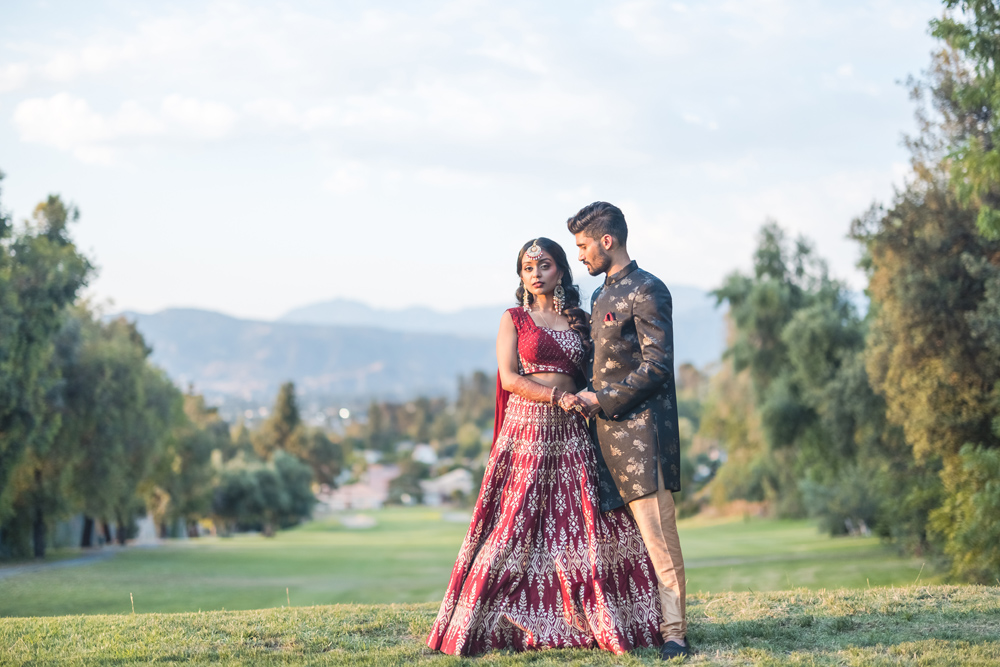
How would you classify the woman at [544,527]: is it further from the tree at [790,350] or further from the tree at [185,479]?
the tree at [185,479]

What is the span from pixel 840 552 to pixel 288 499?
127 ft

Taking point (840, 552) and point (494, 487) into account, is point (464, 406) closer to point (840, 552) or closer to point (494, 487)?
point (840, 552)

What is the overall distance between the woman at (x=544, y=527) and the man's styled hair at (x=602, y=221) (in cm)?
37

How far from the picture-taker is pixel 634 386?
5246 millimetres

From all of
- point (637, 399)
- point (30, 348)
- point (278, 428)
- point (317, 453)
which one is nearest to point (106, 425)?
point (30, 348)

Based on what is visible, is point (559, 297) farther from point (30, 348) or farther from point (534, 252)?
point (30, 348)

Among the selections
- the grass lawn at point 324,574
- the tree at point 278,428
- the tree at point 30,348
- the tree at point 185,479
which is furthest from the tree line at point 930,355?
the tree at point 278,428

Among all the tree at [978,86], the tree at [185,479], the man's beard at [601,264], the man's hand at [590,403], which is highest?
the tree at [978,86]

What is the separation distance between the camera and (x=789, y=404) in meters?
28.0

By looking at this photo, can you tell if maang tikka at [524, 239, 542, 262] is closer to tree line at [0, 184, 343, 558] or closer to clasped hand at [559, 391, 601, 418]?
clasped hand at [559, 391, 601, 418]

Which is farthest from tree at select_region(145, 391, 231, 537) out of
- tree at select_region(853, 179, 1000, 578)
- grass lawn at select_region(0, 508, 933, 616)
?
tree at select_region(853, 179, 1000, 578)

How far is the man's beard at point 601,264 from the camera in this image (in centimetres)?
557

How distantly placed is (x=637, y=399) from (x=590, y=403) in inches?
11.9

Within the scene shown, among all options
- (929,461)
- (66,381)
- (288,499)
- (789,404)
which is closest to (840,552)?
(789,404)
